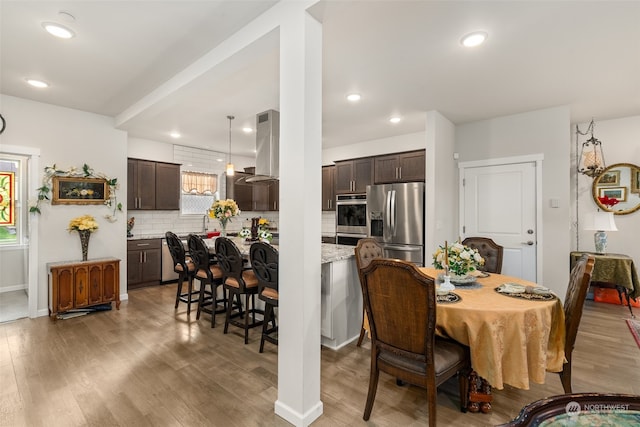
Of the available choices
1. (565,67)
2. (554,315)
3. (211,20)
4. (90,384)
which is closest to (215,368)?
(90,384)

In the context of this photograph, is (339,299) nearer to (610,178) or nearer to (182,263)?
(182,263)

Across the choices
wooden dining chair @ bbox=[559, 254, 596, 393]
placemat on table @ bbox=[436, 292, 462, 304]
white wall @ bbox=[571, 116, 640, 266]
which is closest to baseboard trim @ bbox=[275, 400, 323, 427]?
placemat on table @ bbox=[436, 292, 462, 304]

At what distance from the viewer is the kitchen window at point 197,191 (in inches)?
251

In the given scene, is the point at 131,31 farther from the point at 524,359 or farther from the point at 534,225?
the point at 534,225

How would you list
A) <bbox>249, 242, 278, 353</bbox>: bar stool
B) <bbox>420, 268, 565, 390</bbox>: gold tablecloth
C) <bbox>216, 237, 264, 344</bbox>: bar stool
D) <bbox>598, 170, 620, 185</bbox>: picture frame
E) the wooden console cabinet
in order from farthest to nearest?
<bbox>598, 170, 620, 185</bbox>: picture frame, the wooden console cabinet, <bbox>216, 237, 264, 344</bbox>: bar stool, <bbox>249, 242, 278, 353</bbox>: bar stool, <bbox>420, 268, 565, 390</bbox>: gold tablecloth

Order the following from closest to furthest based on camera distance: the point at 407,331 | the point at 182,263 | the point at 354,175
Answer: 1. the point at 407,331
2. the point at 182,263
3. the point at 354,175

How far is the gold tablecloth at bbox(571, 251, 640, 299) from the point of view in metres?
4.01

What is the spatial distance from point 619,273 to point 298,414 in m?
4.70

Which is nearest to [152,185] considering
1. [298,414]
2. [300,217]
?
[300,217]

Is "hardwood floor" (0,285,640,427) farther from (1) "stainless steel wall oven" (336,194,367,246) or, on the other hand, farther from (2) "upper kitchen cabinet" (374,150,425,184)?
(2) "upper kitchen cabinet" (374,150,425,184)

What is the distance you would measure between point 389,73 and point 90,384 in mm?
3766

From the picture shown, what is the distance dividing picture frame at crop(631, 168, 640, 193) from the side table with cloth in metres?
0.99

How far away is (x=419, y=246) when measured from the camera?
449 centimetres

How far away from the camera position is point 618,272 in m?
4.07
